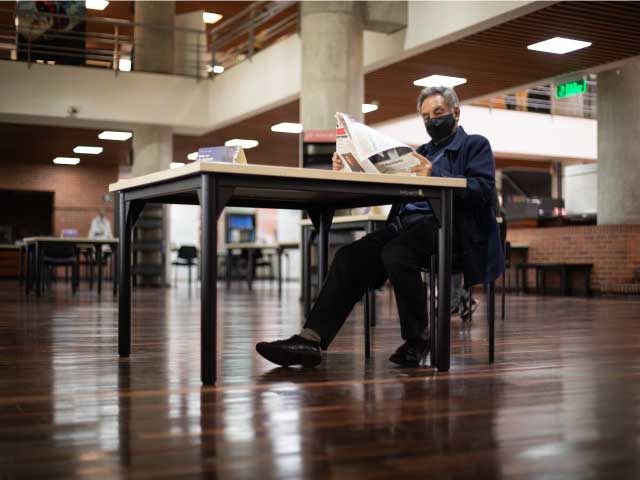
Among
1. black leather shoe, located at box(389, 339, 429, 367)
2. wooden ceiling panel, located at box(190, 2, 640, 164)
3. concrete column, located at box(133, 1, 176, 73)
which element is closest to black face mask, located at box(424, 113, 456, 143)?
black leather shoe, located at box(389, 339, 429, 367)

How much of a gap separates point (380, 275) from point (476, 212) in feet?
1.42

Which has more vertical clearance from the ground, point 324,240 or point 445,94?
point 445,94

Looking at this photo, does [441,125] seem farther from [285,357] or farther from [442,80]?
[442,80]

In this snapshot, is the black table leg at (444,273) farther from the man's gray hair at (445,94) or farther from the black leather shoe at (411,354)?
the man's gray hair at (445,94)

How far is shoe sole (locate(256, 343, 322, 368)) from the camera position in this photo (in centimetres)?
290

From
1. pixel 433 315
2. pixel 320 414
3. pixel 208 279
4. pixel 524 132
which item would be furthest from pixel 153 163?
pixel 320 414

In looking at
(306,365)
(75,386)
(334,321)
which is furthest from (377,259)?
(75,386)

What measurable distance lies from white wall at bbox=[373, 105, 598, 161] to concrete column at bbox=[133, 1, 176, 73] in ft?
12.6

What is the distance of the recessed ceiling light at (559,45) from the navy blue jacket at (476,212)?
6219 millimetres

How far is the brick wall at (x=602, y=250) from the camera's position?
35.6 ft

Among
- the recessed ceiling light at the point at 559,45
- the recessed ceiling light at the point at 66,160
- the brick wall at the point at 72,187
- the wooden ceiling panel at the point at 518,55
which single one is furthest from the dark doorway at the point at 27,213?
the recessed ceiling light at the point at 559,45

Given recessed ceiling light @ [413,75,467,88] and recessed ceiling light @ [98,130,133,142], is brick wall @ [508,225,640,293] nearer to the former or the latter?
recessed ceiling light @ [413,75,467,88]

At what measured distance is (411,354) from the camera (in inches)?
122

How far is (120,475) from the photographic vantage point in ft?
4.90
